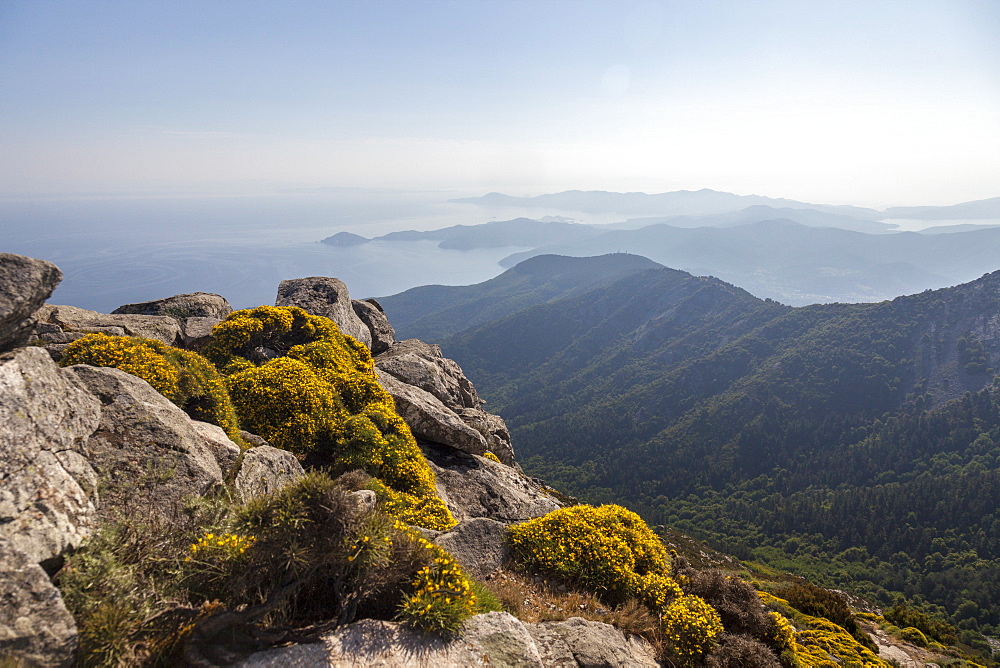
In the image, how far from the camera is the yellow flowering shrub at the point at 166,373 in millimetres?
9492

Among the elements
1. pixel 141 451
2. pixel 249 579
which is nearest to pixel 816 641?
pixel 249 579

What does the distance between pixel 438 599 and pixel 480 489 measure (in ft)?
26.3

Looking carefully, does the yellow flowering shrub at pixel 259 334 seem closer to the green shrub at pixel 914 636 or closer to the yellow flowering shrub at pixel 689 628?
the yellow flowering shrub at pixel 689 628

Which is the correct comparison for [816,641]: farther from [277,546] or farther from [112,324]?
[112,324]

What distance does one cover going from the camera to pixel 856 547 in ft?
306

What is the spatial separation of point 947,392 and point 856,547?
8941cm

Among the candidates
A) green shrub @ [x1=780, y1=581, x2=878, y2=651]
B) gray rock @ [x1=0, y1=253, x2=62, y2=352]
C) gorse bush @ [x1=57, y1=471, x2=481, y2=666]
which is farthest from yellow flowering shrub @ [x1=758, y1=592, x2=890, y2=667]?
gray rock @ [x1=0, y1=253, x2=62, y2=352]

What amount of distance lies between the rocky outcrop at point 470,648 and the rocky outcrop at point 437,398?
26.3 feet

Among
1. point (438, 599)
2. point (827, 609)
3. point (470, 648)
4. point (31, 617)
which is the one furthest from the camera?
point (827, 609)

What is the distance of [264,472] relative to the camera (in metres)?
8.37

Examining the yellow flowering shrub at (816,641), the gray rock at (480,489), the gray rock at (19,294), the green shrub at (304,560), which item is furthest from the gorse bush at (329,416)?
the yellow flowering shrub at (816,641)

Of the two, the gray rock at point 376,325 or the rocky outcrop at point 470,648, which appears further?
the gray rock at point 376,325

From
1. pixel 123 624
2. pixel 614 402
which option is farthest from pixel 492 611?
pixel 614 402

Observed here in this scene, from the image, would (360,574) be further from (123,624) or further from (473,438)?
(473,438)
